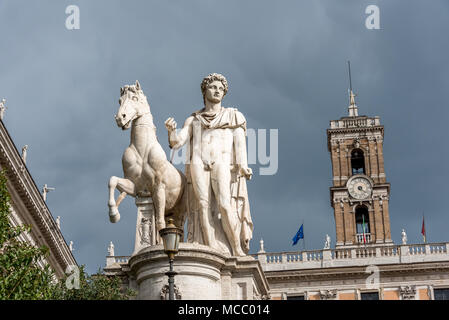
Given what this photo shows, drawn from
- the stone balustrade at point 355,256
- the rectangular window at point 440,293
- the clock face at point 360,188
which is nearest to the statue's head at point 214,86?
the stone balustrade at point 355,256

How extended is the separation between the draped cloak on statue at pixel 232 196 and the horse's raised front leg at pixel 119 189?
1.21 m

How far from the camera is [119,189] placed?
1641 cm

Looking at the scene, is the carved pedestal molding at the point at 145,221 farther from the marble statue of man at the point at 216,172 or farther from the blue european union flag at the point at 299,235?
the blue european union flag at the point at 299,235

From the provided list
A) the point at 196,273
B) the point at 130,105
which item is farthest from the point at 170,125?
the point at 196,273

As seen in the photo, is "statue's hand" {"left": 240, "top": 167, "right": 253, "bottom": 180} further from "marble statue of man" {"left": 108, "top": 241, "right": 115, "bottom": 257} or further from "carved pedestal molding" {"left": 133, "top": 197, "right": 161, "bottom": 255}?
"marble statue of man" {"left": 108, "top": 241, "right": 115, "bottom": 257}

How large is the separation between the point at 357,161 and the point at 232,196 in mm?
69286

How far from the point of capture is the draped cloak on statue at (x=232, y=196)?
664 inches

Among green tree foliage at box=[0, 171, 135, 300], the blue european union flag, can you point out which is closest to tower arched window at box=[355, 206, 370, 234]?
the blue european union flag

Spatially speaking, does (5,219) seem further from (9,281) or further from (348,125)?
(348,125)

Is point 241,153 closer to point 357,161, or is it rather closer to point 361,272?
point 361,272

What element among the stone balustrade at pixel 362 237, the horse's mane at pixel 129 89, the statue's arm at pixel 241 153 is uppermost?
the stone balustrade at pixel 362 237

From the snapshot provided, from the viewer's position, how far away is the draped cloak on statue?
1686cm

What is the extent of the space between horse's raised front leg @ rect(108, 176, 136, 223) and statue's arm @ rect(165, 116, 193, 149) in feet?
3.99
